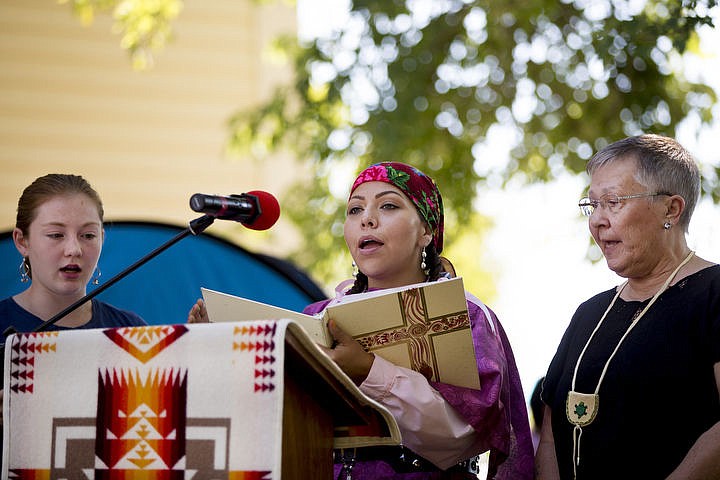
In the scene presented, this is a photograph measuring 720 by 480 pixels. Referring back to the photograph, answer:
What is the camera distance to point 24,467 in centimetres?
232

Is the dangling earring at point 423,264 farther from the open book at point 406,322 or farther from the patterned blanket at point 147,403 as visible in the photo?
the patterned blanket at point 147,403

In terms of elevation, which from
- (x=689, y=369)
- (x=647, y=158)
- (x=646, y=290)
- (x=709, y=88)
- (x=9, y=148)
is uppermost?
(x=9, y=148)

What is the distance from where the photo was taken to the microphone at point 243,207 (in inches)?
101

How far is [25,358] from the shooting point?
92.6 inches

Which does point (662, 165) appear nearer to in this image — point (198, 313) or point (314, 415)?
point (314, 415)

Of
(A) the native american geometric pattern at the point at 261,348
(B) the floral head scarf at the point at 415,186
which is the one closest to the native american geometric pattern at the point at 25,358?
(A) the native american geometric pattern at the point at 261,348

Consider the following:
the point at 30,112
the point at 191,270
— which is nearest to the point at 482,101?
the point at 191,270

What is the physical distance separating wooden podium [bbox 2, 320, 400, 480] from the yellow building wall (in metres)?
7.36

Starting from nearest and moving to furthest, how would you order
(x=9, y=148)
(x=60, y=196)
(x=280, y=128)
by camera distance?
(x=60, y=196) → (x=280, y=128) → (x=9, y=148)

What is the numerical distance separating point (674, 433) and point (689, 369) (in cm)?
19

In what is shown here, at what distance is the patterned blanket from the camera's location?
7.09 ft

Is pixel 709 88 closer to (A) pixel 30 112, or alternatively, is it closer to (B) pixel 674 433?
(B) pixel 674 433

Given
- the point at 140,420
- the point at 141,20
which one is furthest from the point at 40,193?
the point at 141,20

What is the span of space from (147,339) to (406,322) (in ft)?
2.59
